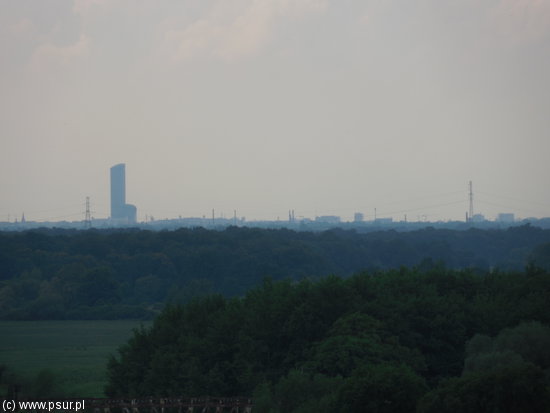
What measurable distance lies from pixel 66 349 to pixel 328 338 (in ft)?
96.5

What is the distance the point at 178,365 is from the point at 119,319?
162 feet

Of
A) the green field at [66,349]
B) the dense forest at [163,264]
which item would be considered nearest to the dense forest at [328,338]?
the green field at [66,349]

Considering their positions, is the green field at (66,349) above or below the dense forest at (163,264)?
below

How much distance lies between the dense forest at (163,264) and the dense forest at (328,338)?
120 ft

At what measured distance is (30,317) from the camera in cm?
8906

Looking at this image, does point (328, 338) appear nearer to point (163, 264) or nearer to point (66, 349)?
point (66, 349)

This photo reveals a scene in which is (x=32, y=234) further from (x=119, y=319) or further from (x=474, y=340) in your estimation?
(x=474, y=340)

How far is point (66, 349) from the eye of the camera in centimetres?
6462

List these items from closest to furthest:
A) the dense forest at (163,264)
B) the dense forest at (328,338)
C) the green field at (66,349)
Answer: the dense forest at (328,338), the green field at (66,349), the dense forest at (163,264)

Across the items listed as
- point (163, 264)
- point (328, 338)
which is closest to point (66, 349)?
point (328, 338)

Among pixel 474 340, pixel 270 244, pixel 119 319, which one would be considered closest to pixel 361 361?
pixel 474 340

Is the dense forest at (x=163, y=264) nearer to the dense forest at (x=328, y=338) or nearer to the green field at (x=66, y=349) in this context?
the green field at (x=66, y=349)

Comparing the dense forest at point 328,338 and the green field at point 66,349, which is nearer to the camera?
the dense forest at point 328,338

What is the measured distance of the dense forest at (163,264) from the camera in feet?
311
